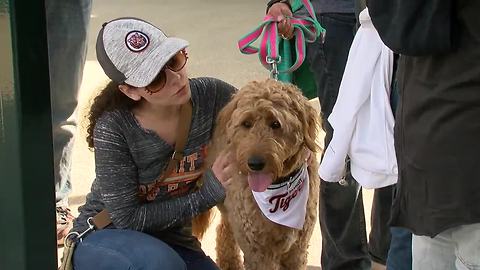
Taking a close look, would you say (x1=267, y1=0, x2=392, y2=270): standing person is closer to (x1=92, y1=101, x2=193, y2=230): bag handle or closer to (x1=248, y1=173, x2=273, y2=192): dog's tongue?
(x1=248, y1=173, x2=273, y2=192): dog's tongue

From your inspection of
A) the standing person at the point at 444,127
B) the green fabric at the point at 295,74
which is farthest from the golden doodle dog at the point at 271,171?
the standing person at the point at 444,127

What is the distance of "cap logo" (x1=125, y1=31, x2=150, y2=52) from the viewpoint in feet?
8.68

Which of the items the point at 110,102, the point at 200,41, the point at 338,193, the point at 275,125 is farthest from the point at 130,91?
the point at 200,41

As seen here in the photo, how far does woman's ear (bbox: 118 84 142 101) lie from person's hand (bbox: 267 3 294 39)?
69 cm

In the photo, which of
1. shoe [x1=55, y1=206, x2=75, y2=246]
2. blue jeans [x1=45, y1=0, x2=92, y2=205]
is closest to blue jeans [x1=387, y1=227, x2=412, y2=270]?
shoe [x1=55, y1=206, x2=75, y2=246]

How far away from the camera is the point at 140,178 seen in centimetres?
283

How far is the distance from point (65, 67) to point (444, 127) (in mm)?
2681

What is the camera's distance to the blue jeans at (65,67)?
3.94 m

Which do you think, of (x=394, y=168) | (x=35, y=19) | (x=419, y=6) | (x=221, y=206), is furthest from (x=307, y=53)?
(x=35, y=19)

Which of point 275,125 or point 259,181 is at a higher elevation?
point 275,125

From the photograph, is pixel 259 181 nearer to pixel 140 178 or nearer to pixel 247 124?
pixel 247 124

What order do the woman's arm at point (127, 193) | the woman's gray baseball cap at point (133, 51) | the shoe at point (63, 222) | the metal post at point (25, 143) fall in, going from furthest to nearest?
the shoe at point (63, 222), the woman's arm at point (127, 193), the woman's gray baseball cap at point (133, 51), the metal post at point (25, 143)

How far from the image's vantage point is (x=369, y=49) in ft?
8.13

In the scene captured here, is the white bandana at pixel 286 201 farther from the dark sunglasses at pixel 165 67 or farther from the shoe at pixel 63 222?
the shoe at pixel 63 222
